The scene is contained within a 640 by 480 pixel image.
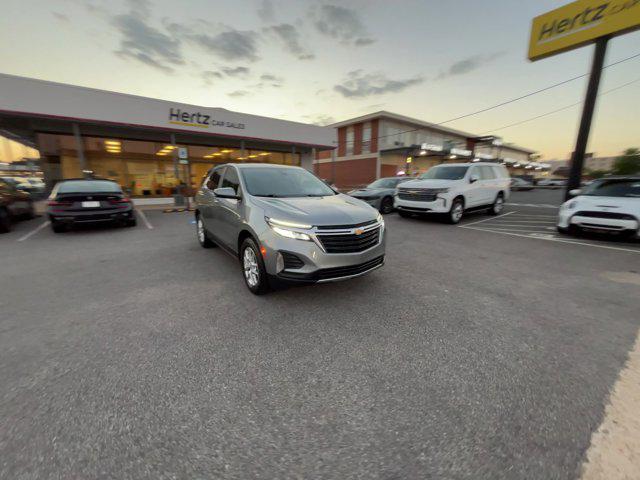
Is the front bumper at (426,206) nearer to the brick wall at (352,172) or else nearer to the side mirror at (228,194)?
the side mirror at (228,194)

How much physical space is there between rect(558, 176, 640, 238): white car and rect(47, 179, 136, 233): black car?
40.6ft

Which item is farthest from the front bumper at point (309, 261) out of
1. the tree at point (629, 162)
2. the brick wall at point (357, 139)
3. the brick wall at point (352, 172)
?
the tree at point (629, 162)

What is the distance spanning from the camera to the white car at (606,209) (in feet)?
21.1

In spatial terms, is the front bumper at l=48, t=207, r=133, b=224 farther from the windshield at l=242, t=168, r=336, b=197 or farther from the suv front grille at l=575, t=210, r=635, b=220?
the suv front grille at l=575, t=210, r=635, b=220

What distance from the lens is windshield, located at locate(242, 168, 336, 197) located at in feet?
13.8

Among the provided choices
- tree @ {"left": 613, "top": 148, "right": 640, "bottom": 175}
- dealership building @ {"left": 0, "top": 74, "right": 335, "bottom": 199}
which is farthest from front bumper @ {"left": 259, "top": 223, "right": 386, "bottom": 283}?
tree @ {"left": 613, "top": 148, "right": 640, "bottom": 175}

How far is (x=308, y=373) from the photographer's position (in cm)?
233

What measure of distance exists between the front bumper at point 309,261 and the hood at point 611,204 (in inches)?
285

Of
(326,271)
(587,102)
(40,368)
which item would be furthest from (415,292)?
(587,102)

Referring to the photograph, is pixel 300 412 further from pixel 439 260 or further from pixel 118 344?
pixel 439 260

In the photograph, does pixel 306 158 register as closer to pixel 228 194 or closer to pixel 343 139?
pixel 343 139

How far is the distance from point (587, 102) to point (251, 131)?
53.6 ft

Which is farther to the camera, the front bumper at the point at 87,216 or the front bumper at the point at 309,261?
the front bumper at the point at 87,216

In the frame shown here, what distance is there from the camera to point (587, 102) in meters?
9.98
